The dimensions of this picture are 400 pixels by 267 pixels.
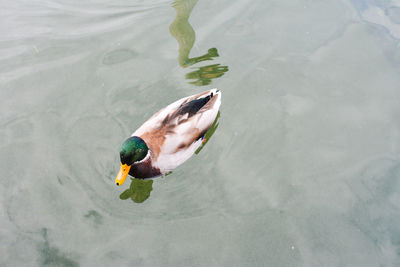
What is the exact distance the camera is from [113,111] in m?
3.97

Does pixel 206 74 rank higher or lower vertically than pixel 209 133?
higher

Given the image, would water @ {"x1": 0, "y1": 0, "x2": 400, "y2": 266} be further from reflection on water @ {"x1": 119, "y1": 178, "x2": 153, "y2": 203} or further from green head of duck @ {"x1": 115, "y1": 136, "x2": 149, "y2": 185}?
green head of duck @ {"x1": 115, "y1": 136, "x2": 149, "y2": 185}

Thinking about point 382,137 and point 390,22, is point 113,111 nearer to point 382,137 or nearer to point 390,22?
point 382,137

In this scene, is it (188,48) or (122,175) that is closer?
(122,175)

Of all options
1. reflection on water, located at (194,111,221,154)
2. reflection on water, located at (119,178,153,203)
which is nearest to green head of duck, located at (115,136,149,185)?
reflection on water, located at (119,178,153,203)

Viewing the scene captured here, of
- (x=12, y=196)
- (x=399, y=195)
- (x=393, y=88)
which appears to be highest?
(x=12, y=196)

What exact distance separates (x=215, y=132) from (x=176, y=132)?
64 centimetres

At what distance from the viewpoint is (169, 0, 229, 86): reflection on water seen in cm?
435

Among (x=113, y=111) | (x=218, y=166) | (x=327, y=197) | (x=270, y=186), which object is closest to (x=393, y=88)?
(x=327, y=197)

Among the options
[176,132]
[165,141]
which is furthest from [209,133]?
[165,141]

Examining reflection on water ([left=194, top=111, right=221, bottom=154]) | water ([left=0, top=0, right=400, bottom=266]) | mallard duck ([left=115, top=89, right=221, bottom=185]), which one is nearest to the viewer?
water ([left=0, top=0, right=400, bottom=266])

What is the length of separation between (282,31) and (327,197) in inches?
110

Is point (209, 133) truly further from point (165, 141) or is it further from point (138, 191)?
point (138, 191)

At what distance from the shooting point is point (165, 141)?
3.29m
